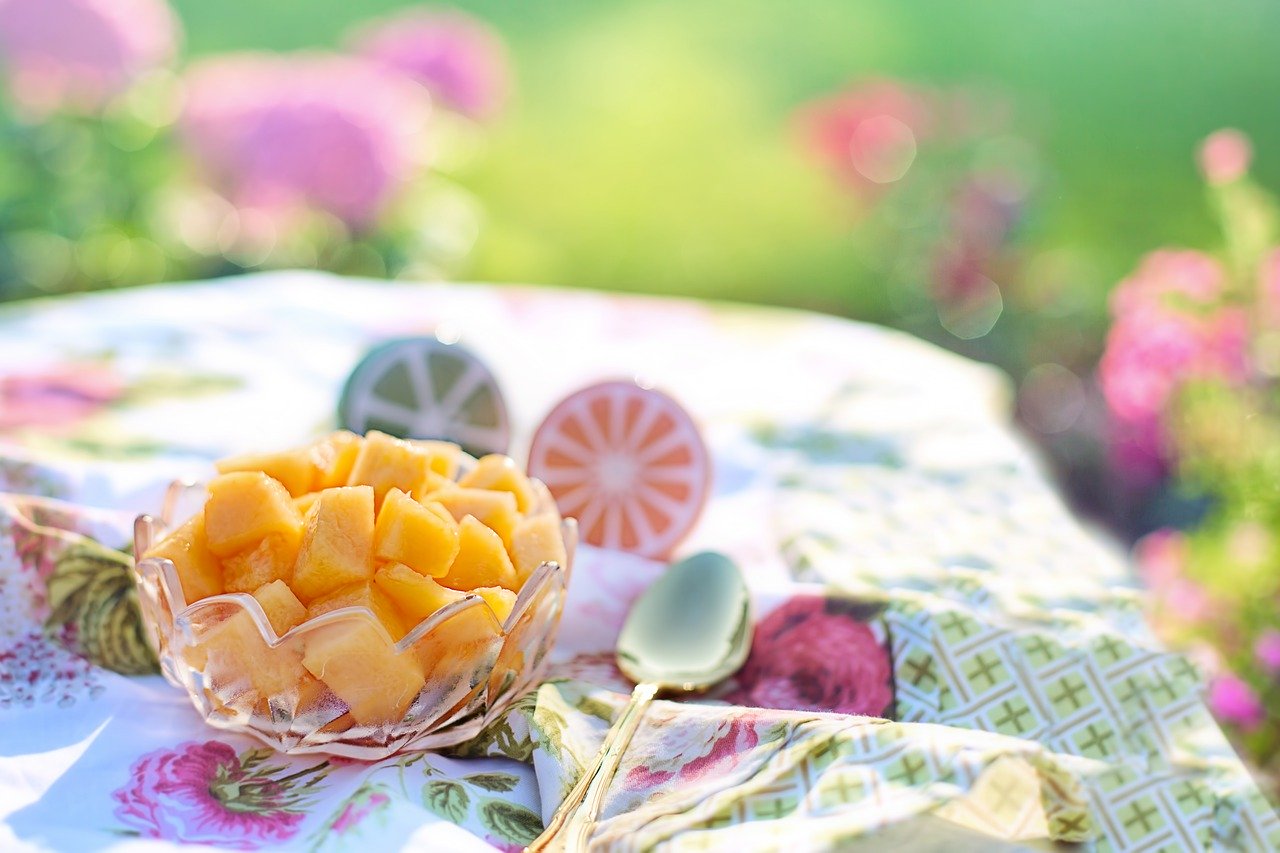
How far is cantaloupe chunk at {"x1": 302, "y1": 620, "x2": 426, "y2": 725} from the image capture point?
0.78 metres

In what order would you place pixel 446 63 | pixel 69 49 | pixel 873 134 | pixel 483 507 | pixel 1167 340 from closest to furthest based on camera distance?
1. pixel 483 507
2. pixel 1167 340
3. pixel 69 49
4. pixel 446 63
5. pixel 873 134

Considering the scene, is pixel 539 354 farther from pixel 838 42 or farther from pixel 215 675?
pixel 838 42

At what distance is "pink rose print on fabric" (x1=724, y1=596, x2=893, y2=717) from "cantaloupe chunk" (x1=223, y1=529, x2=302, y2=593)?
0.38 m

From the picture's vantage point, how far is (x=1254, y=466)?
5.70ft

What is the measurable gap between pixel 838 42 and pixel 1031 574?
394 centimetres

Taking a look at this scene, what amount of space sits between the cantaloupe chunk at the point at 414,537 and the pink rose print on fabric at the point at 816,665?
30 cm

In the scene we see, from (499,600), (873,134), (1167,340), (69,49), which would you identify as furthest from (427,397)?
(873,134)

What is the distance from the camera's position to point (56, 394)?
1.49 meters

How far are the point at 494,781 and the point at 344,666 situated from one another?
14 cm

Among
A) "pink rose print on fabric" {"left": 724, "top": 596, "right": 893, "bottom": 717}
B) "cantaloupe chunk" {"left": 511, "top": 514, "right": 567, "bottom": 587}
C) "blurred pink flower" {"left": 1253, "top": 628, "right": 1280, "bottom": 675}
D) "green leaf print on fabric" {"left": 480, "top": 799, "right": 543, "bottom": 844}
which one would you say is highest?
"cantaloupe chunk" {"left": 511, "top": 514, "right": 567, "bottom": 587}

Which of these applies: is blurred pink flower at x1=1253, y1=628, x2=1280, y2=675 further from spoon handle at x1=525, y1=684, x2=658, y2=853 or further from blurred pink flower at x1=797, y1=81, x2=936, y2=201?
blurred pink flower at x1=797, y1=81, x2=936, y2=201

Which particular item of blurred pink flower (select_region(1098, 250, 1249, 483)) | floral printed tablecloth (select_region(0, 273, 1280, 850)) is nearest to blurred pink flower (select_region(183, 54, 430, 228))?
floral printed tablecloth (select_region(0, 273, 1280, 850))

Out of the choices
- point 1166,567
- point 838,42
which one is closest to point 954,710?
point 1166,567

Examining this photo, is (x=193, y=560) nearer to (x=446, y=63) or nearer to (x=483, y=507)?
(x=483, y=507)
